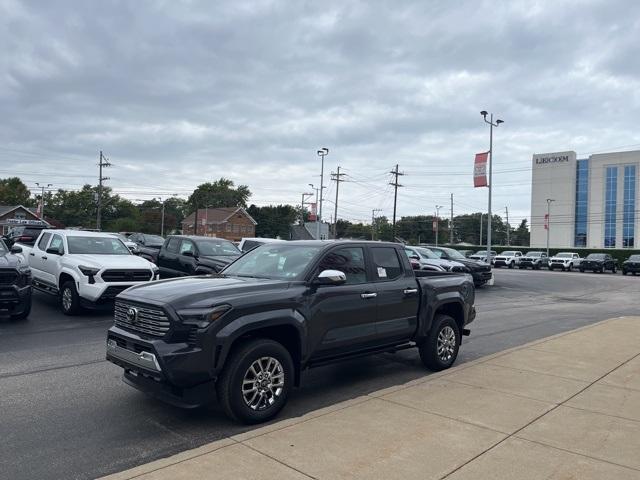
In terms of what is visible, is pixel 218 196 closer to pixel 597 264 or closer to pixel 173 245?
pixel 597 264

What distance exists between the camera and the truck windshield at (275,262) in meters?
5.83

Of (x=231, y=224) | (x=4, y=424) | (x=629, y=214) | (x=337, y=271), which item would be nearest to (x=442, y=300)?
(x=337, y=271)

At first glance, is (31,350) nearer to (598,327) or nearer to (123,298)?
(123,298)

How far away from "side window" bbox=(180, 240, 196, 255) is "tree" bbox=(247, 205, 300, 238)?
318 ft

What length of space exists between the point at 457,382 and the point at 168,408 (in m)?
3.38

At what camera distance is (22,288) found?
9.83m

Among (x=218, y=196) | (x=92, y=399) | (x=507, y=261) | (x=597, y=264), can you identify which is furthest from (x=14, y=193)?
(x=92, y=399)

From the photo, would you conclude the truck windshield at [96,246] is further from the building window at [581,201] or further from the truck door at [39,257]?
the building window at [581,201]

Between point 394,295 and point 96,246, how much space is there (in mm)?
8461

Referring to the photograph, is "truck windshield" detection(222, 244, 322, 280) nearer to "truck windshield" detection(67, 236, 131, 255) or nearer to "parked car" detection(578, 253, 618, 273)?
"truck windshield" detection(67, 236, 131, 255)

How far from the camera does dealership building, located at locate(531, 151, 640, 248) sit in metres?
84.6

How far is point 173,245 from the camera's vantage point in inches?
595

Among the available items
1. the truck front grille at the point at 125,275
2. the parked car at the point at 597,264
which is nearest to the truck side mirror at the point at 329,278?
the truck front grille at the point at 125,275

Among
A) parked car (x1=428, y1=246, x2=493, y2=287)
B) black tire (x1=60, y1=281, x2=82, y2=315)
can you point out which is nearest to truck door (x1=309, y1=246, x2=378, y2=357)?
black tire (x1=60, y1=281, x2=82, y2=315)
